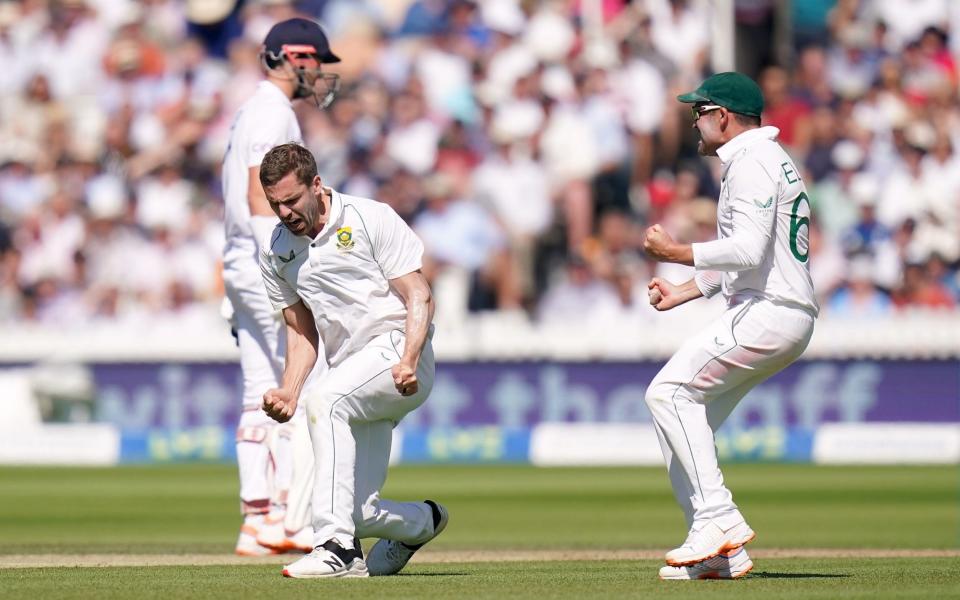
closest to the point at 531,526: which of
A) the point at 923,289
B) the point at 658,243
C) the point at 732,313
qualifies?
the point at 732,313

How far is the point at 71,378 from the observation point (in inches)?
645

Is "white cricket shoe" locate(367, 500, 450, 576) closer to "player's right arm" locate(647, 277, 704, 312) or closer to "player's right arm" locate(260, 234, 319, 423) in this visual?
A: "player's right arm" locate(260, 234, 319, 423)

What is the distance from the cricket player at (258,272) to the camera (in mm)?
8016

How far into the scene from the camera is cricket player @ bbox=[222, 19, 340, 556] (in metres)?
8.02

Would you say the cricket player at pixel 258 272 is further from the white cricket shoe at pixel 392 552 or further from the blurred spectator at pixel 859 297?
the blurred spectator at pixel 859 297

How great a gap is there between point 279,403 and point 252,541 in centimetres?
175

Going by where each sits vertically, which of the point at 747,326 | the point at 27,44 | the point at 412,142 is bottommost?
the point at 747,326

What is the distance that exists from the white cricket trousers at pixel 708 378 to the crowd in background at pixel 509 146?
8398 mm

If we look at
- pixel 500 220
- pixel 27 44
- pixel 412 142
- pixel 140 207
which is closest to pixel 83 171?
pixel 140 207

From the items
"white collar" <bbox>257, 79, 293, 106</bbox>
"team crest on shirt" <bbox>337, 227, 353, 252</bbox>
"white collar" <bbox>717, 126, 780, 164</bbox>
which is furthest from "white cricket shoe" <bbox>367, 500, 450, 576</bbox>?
"white collar" <bbox>257, 79, 293, 106</bbox>

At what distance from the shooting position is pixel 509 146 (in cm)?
1623

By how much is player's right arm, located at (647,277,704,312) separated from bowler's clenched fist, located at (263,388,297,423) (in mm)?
1407

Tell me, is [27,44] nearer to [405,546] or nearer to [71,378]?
[71,378]

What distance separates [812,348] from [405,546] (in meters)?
8.93
